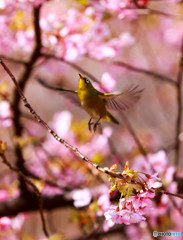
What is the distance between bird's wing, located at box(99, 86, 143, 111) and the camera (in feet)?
3.85

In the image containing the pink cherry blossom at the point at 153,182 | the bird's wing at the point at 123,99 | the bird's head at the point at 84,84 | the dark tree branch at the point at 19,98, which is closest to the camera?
the pink cherry blossom at the point at 153,182

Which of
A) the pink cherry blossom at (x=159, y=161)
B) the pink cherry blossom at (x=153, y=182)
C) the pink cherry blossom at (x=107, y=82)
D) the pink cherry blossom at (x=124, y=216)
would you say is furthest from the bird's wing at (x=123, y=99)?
the pink cherry blossom at (x=159, y=161)

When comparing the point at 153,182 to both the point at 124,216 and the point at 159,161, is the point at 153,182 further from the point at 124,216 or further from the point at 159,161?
the point at 159,161

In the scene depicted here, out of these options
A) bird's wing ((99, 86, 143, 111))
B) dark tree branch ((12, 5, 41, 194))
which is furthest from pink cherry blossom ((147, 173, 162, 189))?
Answer: dark tree branch ((12, 5, 41, 194))

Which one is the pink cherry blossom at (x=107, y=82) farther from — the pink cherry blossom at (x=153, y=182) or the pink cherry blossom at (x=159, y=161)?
the pink cherry blossom at (x=153, y=182)

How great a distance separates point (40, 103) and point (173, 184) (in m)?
4.62

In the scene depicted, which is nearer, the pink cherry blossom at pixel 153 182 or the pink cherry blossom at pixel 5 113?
the pink cherry blossom at pixel 153 182

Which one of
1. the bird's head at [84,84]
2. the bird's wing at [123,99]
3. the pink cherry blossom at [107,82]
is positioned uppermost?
the pink cherry blossom at [107,82]

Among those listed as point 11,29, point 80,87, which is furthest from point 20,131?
point 80,87

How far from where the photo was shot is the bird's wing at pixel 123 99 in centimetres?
117

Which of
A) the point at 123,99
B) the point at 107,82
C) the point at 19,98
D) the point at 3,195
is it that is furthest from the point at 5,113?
the point at 123,99

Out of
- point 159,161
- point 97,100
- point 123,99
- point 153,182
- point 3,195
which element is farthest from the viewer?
point 3,195

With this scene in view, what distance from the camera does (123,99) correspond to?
49.3 inches

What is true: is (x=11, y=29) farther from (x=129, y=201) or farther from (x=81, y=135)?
(x=129, y=201)
